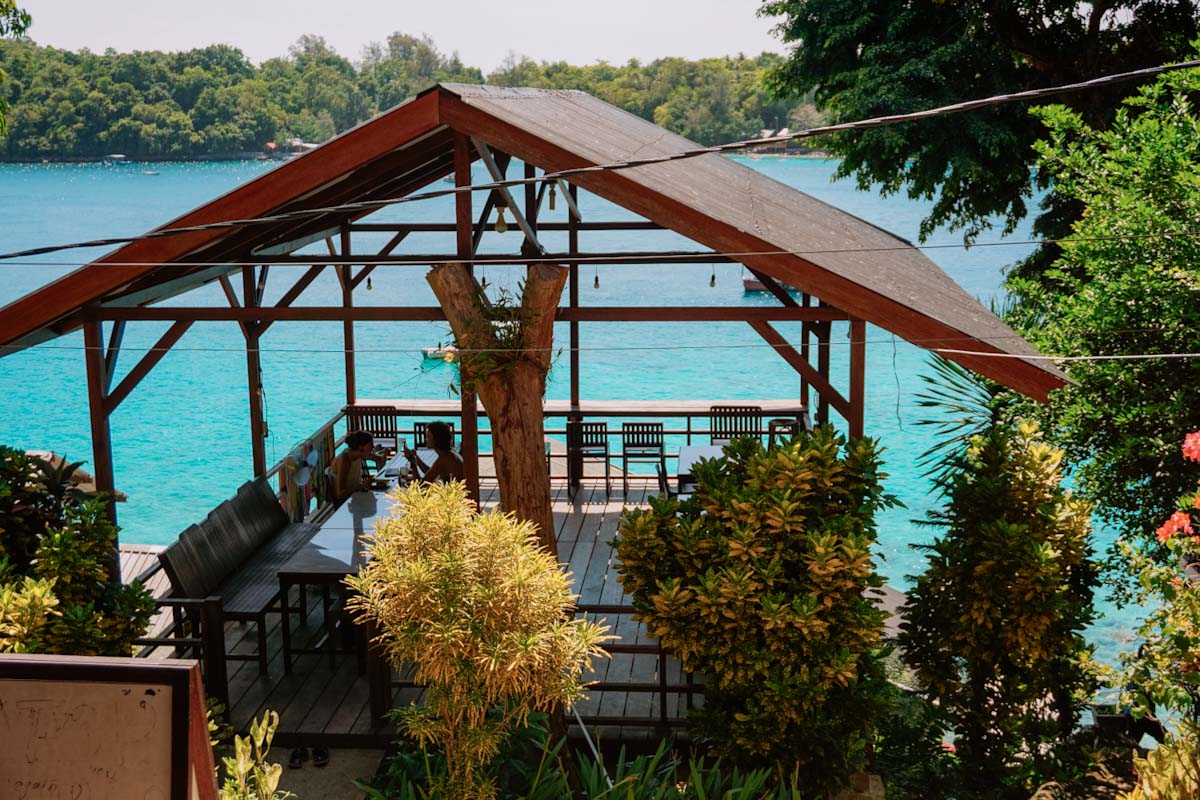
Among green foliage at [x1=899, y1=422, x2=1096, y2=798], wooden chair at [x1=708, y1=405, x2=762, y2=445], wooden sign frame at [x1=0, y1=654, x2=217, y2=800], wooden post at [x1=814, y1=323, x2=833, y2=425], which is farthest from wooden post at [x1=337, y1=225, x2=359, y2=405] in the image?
wooden sign frame at [x1=0, y1=654, x2=217, y2=800]

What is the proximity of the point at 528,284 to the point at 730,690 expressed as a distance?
2291 mm

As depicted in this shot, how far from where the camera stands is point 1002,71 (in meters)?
15.5

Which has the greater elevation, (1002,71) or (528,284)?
(1002,71)

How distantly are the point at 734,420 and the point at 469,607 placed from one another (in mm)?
7825

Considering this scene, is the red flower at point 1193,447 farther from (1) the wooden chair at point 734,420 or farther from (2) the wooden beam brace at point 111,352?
(2) the wooden beam brace at point 111,352

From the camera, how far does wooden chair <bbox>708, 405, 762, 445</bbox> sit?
1189cm

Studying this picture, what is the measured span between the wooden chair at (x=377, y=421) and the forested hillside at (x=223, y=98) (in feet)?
134

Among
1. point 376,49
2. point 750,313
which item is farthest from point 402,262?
point 376,49

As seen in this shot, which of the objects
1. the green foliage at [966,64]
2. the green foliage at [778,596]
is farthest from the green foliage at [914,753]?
the green foliage at [966,64]

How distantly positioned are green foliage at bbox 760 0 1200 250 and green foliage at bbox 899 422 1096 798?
9550 mm

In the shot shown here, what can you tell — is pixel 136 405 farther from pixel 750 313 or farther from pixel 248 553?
pixel 750 313

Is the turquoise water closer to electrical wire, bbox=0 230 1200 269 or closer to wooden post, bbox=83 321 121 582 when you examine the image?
electrical wire, bbox=0 230 1200 269

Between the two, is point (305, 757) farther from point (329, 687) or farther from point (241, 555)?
point (241, 555)

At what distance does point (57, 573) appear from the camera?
5.79 m
